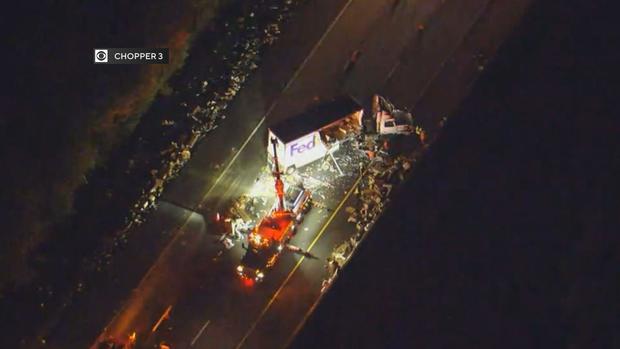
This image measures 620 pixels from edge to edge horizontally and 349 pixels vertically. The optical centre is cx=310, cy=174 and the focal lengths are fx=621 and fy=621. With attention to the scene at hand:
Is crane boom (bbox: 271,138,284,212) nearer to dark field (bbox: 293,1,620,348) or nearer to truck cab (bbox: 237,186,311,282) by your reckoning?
truck cab (bbox: 237,186,311,282)

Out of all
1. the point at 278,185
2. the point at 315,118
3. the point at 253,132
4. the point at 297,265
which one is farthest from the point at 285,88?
the point at 297,265

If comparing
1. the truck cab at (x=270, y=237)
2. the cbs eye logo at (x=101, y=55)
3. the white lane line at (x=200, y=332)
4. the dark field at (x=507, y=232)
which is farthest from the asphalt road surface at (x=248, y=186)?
the cbs eye logo at (x=101, y=55)

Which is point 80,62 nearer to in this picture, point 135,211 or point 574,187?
point 135,211

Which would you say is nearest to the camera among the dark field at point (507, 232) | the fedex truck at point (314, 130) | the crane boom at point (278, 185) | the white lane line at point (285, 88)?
Answer: the dark field at point (507, 232)

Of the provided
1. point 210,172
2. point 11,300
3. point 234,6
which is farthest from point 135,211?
point 234,6

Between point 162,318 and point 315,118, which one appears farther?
point 315,118

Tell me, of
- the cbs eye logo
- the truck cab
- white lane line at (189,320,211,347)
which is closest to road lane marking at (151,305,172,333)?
white lane line at (189,320,211,347)

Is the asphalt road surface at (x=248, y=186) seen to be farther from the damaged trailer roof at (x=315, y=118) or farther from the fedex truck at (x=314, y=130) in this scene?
the damaged trailer roof at (x=315, y=118)

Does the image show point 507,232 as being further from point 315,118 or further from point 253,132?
point 253,132
